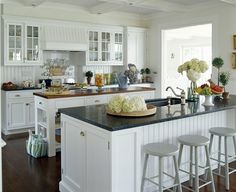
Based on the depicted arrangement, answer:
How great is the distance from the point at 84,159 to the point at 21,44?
4.08 meters

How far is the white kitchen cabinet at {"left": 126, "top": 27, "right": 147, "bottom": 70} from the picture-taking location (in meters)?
7.54

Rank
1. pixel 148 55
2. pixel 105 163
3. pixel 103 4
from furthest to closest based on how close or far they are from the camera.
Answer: pixel 148 55
pixel 103 4
pixel 105 163

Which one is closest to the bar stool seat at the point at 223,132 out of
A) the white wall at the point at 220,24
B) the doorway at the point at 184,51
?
the white wall at the point at 220,24

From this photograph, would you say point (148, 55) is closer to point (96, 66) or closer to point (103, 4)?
point (96, 66)

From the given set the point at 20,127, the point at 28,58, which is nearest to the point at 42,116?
the point at 20,127

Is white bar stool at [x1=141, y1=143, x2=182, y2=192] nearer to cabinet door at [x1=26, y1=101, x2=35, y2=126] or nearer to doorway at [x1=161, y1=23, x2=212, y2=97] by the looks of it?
cabinet door at [x1=26, y1=101, x2=35, y2=126]

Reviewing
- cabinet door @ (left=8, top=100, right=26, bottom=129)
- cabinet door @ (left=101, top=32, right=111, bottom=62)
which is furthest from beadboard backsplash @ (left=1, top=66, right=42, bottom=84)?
cabinet door @ (left=101, top=32, right=111, bottom=62)

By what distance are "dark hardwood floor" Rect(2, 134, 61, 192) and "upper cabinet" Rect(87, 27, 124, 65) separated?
3.10m

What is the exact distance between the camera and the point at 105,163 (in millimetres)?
2426

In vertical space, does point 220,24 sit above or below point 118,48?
above

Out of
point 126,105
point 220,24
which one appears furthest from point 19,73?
point 220,24

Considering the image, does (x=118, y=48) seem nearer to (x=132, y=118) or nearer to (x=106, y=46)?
(x=106, y=46)

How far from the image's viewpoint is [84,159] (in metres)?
2.74

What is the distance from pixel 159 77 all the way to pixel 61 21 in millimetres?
3023
